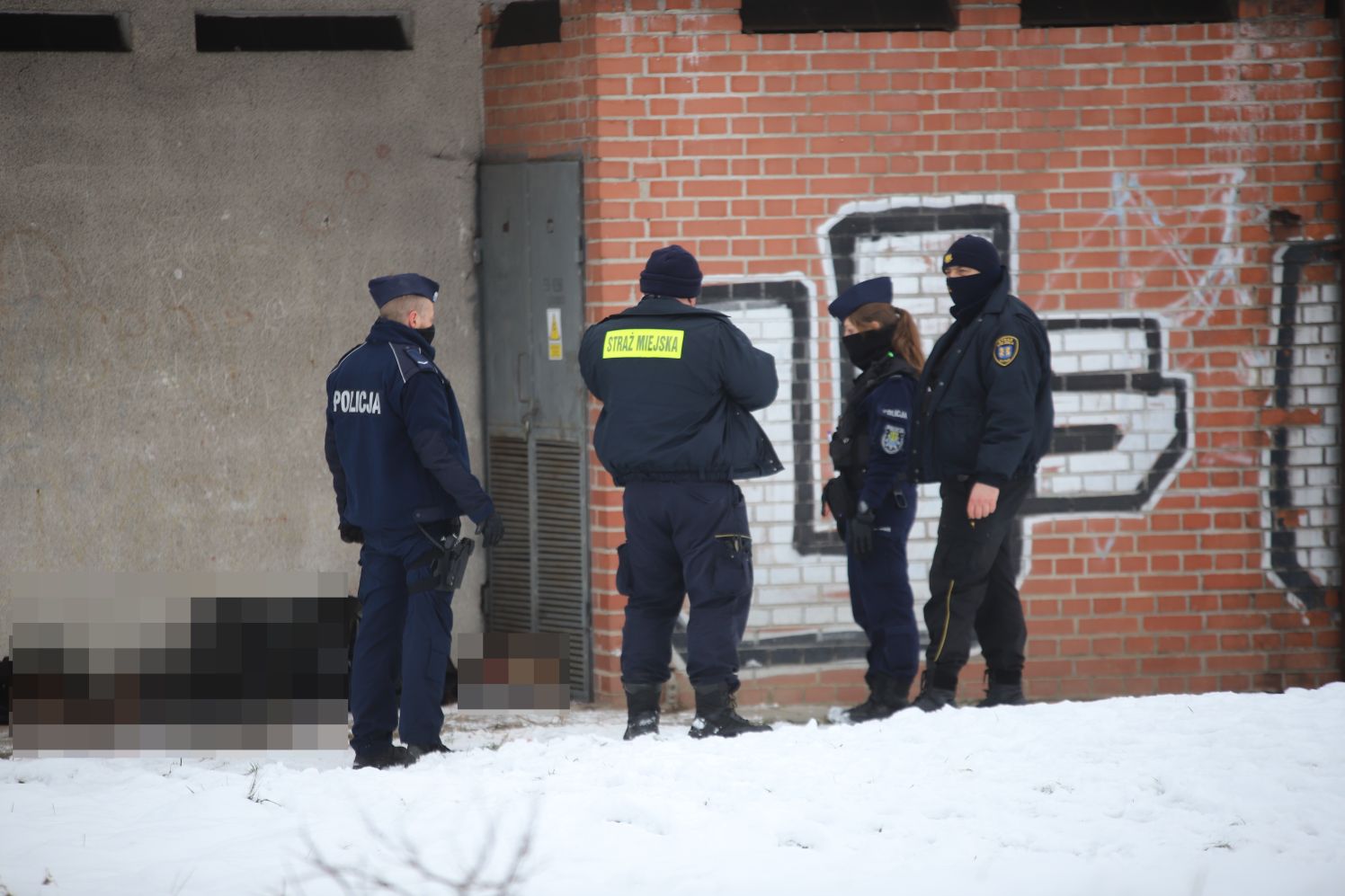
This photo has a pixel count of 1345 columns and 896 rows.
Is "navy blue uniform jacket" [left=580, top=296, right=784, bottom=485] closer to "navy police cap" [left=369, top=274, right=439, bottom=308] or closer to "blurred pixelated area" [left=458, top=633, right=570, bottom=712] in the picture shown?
"navy police cap" [left=369, top=274, right=439, bottom=308]

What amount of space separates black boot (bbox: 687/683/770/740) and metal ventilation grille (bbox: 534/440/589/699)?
138cm

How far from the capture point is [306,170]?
25.4 ft

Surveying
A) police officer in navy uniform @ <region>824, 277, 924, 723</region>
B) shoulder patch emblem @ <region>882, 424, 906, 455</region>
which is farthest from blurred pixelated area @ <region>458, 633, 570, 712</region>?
shoulder patch emblem @ <region>882, 424, 906, 455</region>

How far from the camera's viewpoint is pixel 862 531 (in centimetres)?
642

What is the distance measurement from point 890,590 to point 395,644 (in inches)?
75.1

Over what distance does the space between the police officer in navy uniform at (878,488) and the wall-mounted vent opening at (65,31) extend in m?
3.48

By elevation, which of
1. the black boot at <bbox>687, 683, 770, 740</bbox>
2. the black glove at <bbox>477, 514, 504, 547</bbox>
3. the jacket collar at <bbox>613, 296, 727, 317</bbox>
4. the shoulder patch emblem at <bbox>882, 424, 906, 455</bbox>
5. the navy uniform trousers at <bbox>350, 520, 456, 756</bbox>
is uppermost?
the jacket collar at <bbox>613, 296, 727, 317</bbox>

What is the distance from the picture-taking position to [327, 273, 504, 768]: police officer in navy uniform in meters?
5.86

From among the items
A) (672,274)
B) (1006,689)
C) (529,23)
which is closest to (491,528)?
(672,274)

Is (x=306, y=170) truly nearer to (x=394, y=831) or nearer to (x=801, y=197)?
(x=801, y=197)

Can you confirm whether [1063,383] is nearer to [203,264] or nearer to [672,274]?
[672,274]

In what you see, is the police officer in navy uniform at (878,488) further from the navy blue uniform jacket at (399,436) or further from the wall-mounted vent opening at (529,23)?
the wall-mounted vent opening at (529,23)

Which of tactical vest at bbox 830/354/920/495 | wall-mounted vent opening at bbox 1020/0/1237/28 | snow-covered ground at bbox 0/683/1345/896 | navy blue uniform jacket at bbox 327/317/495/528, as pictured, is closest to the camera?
snow-covered ground at bbox 0/683/1345/896

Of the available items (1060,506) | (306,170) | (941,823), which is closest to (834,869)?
(941,823)
